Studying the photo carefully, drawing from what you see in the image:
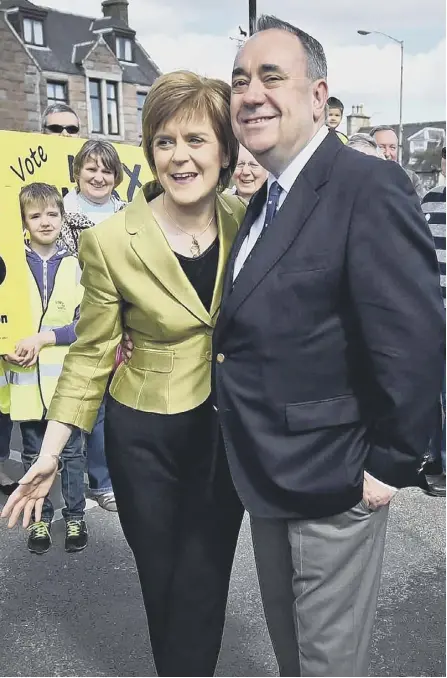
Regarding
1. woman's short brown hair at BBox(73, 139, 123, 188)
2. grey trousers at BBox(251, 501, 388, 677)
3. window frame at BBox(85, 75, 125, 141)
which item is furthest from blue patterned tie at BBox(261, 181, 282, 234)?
window frame at BBox(85, 75, 125, 141)

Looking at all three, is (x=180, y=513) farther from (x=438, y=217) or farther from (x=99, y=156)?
(x=438, y=217)

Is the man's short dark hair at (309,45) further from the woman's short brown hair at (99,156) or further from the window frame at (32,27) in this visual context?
the window frame at (32,27)

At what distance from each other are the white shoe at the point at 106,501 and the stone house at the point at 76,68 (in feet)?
81.1

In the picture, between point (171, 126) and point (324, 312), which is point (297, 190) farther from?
point (171, 126)

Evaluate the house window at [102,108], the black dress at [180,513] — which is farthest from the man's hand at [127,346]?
the house window at [102,108]

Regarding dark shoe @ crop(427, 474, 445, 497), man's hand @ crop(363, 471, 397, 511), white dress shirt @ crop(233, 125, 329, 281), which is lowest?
dark shoe @ crop(427, 474, 445, 497)

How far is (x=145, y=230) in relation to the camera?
1901 millimetres

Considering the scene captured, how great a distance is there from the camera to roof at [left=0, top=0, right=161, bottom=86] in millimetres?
30500

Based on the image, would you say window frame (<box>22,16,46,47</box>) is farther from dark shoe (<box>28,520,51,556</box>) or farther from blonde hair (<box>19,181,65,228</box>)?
dark shoe (<box>28,520,51,556</box>)

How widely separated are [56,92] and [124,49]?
16.2 ft

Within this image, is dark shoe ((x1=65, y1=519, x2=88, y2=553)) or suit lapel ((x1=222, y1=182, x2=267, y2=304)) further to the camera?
dark shoe ((x1=65, y1=519, x2=88, y2=553))

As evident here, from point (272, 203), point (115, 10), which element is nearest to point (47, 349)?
point (272, 203)

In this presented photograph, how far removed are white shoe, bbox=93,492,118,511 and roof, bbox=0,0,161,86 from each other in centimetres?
2923

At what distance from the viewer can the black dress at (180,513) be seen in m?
2.00
